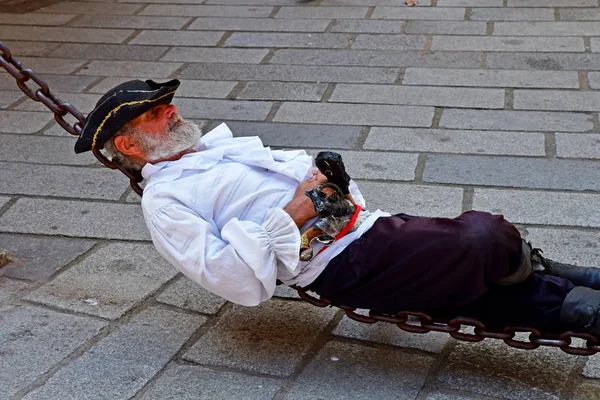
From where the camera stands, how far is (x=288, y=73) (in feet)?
18.8

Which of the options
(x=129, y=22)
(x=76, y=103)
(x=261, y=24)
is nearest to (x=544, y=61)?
(x=261, y=24)

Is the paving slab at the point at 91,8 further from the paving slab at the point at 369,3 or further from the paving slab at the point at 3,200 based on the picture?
the paving slab at the point at 3,200

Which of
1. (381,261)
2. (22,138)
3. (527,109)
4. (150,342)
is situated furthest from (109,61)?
(381,261)

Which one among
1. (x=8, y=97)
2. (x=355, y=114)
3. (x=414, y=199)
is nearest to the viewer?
(x=414, y=199)

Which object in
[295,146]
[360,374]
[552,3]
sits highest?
[360,374]

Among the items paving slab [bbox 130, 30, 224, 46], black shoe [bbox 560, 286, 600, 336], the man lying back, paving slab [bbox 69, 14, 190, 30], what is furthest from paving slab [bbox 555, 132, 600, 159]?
paving slab [bbox 69, 14, 190, 30]

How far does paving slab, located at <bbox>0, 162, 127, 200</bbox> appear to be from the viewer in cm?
420

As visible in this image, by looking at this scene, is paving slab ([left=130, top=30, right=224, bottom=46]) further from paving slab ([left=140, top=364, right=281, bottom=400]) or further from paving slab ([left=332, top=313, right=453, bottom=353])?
paving slab ([left=140, top=364, right=281, bottom=400])

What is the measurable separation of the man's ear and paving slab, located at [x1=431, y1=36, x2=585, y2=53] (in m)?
3.61

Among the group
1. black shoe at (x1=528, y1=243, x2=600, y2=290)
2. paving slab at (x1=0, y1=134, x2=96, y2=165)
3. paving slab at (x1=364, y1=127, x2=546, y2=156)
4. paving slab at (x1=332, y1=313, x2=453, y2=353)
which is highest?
black shoe at (x1=528, y1=243, x2=600, y2=290)

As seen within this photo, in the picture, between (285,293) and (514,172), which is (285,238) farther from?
(514,172)

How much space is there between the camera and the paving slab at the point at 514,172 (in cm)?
407

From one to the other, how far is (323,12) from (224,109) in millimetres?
2190

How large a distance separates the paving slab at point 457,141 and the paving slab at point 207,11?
107 inches
